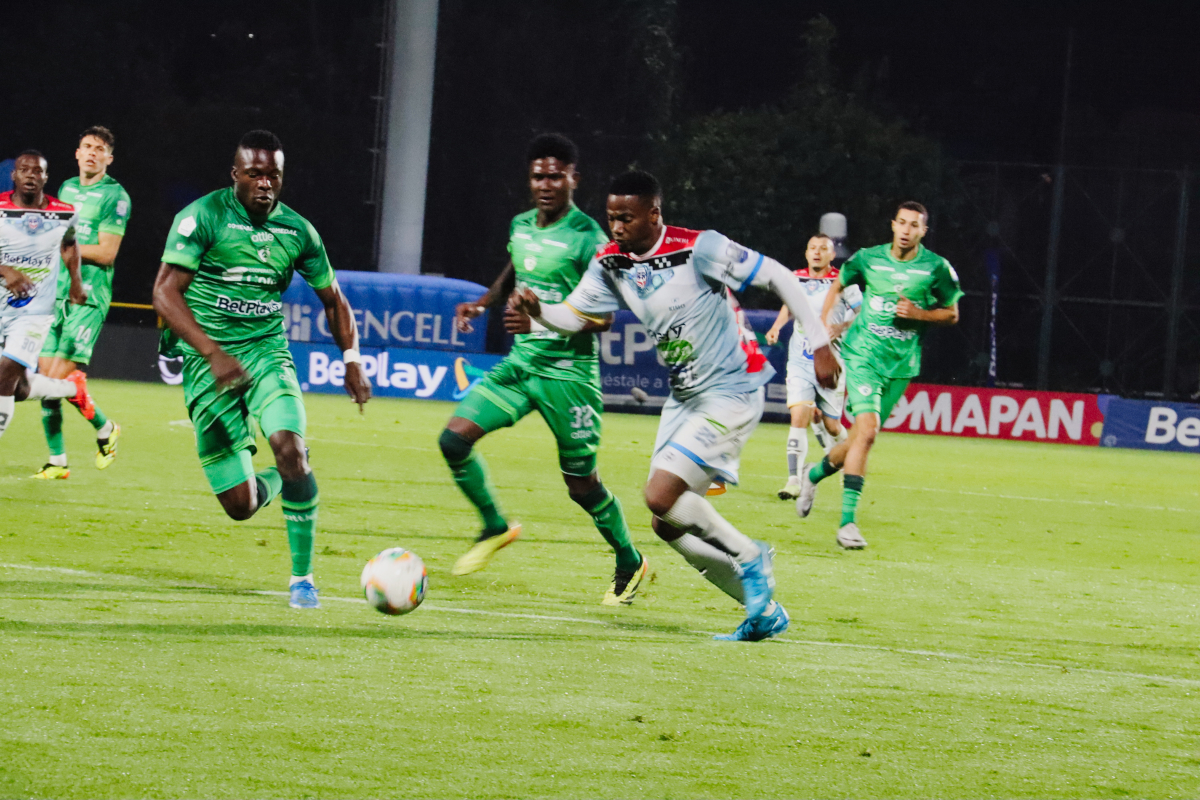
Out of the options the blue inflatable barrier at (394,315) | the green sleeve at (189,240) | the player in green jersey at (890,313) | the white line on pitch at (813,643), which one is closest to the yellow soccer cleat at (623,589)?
the white line on pitch at (813,643)

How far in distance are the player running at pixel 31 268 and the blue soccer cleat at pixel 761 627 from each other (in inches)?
Result: 256

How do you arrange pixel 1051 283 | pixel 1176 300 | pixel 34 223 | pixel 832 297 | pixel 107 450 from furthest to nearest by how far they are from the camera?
pixel 1051 283 < pixel 1176 300 < pixel 107 450 < pixel 34 223 < pixel 832 297

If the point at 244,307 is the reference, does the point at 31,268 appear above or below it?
below

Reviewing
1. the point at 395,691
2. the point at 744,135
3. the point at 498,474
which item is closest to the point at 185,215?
the point at 395,691

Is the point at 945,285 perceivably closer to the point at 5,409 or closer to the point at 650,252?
the point at 650,252

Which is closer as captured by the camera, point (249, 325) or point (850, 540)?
point (249, 325)

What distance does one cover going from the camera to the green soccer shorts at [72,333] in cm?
1195

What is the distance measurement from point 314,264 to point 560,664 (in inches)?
98.4

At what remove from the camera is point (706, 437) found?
651cm

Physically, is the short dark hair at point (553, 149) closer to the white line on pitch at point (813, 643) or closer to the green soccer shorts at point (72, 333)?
the white line on pitch at point (813, 643)

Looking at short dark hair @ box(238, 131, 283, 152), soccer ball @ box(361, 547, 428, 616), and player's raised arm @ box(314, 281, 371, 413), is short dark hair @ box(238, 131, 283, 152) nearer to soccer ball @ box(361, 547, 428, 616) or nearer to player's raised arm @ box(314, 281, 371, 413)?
player's raised arm @ box(314, 281, 371, 413)

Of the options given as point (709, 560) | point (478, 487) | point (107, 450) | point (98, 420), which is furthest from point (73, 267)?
point (709, 560)

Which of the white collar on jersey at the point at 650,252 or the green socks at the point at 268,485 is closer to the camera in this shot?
the white collar on jersey at the point at 650,252

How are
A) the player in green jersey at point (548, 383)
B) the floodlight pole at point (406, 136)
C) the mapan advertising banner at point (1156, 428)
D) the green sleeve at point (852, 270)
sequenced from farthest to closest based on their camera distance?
the floodlight pole at point (406, 136) → the mapan advertising banner at point (1156, 428) → the green sleeve at point (852, 270) → the player in green jersey at point (548, 383)
